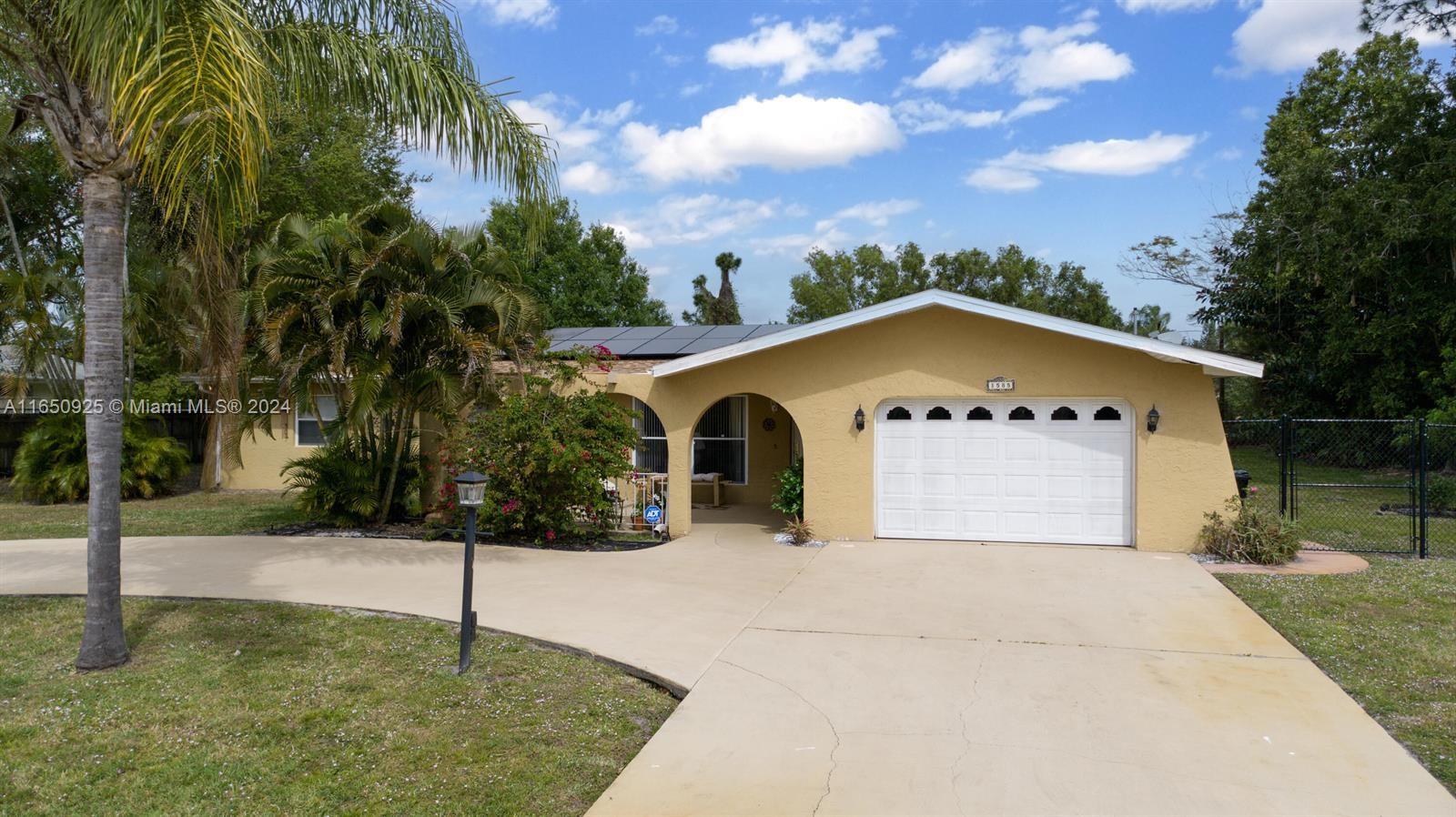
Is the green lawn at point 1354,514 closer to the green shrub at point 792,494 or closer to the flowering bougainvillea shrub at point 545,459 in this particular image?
the green shrub at point 792,494

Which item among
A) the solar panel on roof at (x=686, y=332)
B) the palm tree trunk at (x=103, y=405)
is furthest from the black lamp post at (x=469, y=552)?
the solar panel on roof at (x=686, y=332)

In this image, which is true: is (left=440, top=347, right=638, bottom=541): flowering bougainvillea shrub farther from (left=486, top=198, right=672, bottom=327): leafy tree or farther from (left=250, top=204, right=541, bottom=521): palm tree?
(left=486, top=198, right=672, bottom=327): leafy tree

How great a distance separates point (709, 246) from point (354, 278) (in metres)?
36.3

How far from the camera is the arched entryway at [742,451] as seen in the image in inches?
609

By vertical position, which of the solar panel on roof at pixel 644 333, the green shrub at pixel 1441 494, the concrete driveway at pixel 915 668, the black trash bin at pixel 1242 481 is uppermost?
the solar panel on roof at pixel 644 333

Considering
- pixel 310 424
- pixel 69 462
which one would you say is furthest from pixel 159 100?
pixel 69 462

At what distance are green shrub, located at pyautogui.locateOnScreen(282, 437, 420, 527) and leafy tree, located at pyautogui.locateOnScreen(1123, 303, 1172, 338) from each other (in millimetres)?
44839

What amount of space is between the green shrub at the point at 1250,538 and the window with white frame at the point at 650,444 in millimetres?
8446

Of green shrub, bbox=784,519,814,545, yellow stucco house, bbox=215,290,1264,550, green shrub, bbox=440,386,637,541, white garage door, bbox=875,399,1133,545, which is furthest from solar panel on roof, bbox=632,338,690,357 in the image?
white garage door, bbox=875,399,1133,545

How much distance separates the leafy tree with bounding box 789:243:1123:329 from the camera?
4088cm

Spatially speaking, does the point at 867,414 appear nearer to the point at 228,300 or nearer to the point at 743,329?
the point at 743,329

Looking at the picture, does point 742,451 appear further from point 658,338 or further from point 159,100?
point 159,100

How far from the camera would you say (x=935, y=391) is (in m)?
11.1

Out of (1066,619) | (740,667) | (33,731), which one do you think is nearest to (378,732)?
(33,731)
